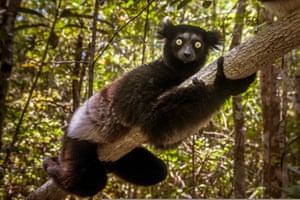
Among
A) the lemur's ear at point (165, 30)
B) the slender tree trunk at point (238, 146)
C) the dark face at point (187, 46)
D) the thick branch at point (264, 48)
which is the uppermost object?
the lemur's ear at point (165, 30)

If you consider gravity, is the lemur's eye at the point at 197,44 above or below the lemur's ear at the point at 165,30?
below

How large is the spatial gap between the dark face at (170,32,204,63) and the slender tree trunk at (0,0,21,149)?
1481mm

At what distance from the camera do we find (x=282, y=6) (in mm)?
2137

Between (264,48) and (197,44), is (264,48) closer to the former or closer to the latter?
(264,48)

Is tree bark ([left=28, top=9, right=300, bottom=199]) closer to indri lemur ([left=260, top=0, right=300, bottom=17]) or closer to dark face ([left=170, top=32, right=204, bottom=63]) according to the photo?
indri lemur ([left=260, top=0, right=300, bottom=17])

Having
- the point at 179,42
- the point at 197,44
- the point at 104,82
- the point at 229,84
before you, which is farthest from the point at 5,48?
the point at 104,82

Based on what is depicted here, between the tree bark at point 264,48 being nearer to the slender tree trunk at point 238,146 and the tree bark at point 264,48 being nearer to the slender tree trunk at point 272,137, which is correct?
the slender tree trunk at point 238,146

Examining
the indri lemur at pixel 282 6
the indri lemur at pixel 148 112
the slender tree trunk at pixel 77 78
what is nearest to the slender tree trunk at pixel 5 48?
the indri lemur at pixel 148 112

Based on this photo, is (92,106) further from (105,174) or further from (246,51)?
(246,51)

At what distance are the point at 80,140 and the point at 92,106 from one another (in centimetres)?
33

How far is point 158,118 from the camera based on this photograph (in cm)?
256

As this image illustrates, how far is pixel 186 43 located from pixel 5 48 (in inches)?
65.7

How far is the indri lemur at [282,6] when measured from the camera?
205cm

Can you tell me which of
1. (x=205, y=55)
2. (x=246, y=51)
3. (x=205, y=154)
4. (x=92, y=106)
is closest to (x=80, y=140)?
(x=92, y=106)
